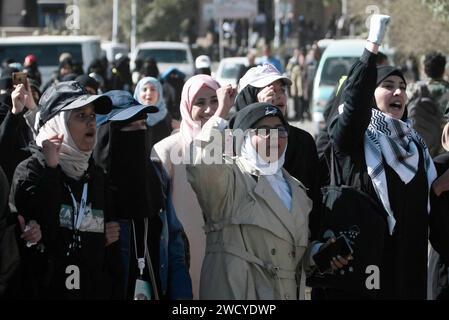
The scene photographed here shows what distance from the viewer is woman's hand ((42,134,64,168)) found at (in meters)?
4.97

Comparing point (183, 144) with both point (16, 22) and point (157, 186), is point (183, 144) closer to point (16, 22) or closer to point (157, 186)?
point (157, 186)

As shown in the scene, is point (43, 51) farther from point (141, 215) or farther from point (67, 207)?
point (67, 207)

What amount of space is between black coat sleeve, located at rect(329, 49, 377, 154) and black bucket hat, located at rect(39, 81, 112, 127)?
1187mm

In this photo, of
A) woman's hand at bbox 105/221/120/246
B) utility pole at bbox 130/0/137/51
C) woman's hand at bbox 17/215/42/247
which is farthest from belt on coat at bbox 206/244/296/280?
utility pole at bbox 130/0/137/51

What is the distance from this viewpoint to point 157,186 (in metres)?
5.48

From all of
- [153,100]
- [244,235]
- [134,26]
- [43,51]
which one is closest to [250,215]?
[244,235]

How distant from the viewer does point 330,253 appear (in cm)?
529

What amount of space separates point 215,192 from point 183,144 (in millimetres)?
1679

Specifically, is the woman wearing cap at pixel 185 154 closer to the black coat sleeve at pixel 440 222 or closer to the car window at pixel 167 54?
the black coat sleeve at pixel 440 222

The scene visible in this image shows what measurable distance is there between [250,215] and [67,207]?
2.74 feet

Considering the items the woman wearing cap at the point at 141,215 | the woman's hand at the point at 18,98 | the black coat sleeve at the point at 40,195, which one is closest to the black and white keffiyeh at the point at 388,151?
the woman wearing cap at the point at 141,215

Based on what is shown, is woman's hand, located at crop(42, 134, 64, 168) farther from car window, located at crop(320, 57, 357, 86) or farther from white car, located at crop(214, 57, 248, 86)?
white car, located at crop(214, 57, 248, 86)

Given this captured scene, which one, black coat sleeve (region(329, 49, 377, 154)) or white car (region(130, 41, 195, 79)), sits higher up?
black coat sleeve (region(329, 49, 377, 154))

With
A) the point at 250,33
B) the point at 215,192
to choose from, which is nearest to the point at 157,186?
the point at 215,192
